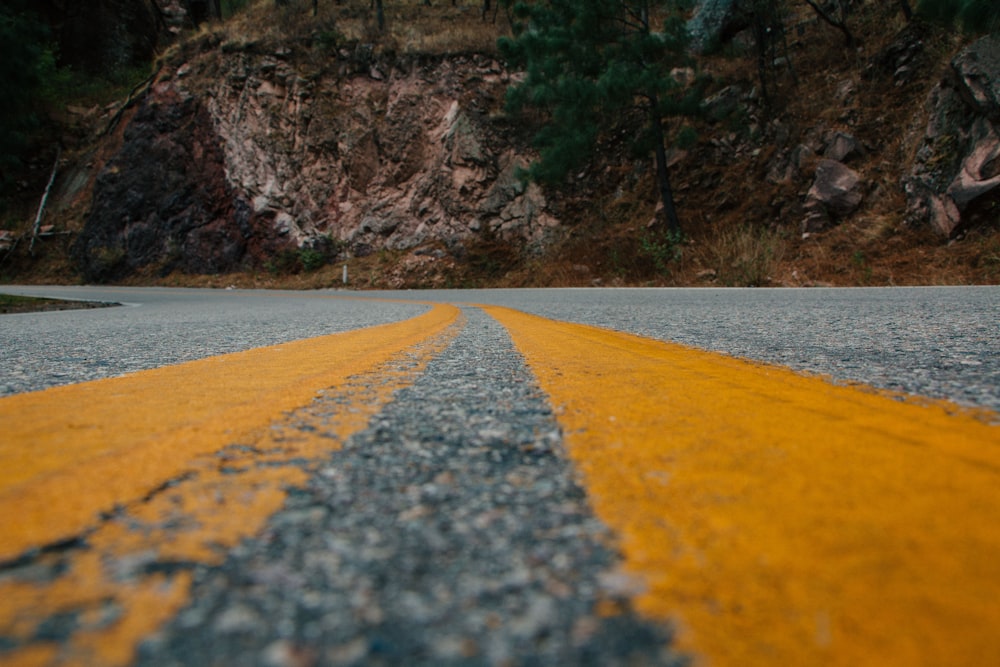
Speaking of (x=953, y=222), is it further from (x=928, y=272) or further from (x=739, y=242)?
(x=739, y=242)

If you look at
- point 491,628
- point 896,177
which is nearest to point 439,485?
point 491,628

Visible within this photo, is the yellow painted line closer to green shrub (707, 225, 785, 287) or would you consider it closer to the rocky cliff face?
green shrub (707, 225, 785, 287)

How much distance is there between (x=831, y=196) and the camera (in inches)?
463

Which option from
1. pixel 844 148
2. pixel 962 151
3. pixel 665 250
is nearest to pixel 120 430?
pixel 665 250

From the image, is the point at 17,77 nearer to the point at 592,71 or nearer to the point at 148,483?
the point at 592,71

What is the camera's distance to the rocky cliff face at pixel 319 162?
18.8 m

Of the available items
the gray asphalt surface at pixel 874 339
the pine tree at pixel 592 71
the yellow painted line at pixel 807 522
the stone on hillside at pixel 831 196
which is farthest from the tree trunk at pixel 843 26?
the yellow painted line at pixel 807 522

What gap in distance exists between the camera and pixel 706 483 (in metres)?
0.73

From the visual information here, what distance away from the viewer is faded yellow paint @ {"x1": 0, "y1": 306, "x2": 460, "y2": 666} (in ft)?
1.54

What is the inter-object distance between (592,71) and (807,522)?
16.0 metres

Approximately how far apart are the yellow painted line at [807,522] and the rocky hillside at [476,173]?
9.86 m

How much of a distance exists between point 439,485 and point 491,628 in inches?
12.9

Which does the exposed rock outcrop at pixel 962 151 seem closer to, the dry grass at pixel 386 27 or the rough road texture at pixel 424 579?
the rough road texture at pixel 424 579

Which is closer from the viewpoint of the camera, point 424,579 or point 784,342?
point 424,579
